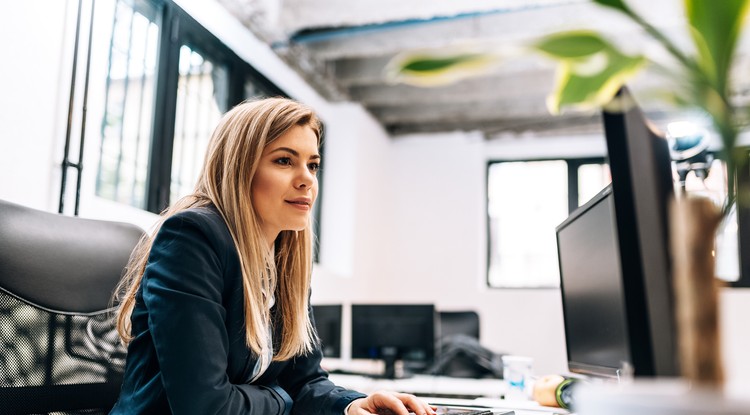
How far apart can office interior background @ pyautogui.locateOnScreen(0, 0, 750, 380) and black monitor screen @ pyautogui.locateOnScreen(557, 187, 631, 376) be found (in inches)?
67.1

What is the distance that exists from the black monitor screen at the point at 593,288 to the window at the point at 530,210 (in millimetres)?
4380

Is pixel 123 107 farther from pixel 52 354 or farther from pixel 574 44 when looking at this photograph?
pixel 574 44

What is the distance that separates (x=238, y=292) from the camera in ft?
4.07

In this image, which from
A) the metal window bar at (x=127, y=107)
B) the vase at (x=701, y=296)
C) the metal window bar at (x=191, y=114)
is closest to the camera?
the vase at (x=701, y=296)

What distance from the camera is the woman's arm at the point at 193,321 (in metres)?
1.08

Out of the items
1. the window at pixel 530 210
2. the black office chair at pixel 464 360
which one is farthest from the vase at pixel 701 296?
the window at pixel 530 210

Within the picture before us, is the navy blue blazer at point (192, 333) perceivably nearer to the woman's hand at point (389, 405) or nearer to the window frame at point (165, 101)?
the woman's hand at point (389, 405)

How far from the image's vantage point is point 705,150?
1697mm

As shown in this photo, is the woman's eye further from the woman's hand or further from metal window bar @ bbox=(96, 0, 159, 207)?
metal window bar @ bbox=(96, 0, 159, 207)

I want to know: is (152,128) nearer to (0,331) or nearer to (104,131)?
(104,131)

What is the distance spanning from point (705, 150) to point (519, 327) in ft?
13.8

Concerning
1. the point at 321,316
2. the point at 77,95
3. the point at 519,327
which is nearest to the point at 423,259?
the point at 519,327

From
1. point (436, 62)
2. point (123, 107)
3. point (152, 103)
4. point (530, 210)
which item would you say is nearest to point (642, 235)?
point (436, 62)

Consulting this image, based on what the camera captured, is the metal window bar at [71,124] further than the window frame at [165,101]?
No
